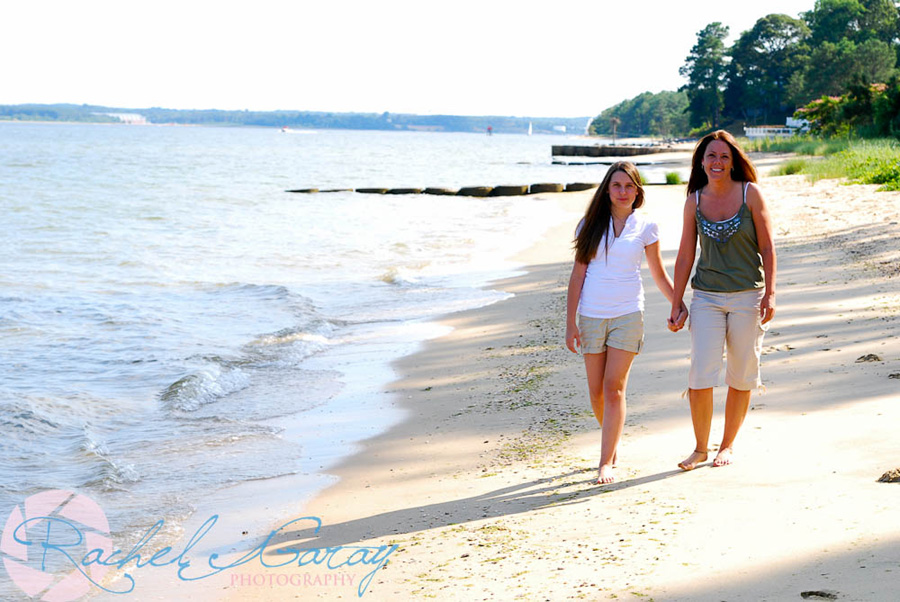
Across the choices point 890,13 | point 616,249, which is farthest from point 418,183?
point 890,13

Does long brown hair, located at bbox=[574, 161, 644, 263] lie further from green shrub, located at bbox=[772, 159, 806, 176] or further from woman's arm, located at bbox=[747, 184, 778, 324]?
green shrub, located at bbox=[772, 159, 806, 176]

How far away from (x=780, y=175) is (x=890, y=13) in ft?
328

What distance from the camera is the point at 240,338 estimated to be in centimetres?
1110

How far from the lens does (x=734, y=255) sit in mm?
4594

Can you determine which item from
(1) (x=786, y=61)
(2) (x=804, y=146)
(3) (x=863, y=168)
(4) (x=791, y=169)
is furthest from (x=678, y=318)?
(1) (x=786, y=61)

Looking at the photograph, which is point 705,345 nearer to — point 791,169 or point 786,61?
point 791,169

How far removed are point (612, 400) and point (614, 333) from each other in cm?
38

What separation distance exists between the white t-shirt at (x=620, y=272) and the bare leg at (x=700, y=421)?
59 centimetres

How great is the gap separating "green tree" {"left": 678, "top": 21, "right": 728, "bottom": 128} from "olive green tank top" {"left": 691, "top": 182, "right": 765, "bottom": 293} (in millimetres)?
126645

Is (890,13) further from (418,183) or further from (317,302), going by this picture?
(317,302)

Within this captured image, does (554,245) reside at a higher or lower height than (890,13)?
lower

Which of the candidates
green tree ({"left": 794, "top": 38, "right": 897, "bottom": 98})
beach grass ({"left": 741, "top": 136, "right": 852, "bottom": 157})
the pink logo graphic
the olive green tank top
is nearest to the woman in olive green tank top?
the olive green tank top

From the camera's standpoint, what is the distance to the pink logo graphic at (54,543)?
15.1 ft

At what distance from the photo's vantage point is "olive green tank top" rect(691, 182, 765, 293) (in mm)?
4574
